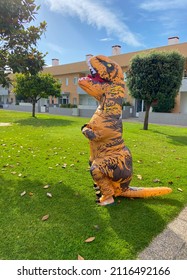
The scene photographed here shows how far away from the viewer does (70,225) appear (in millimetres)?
3197

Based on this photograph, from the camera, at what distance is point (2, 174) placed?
17.1ft

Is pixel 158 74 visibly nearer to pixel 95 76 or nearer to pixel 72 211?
pixel 95 76

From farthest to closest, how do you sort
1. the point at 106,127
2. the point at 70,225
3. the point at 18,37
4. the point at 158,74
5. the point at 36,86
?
1. the point at 36,86
2. the point at 158,74
3. the point at 18,37
4. the point at 106,127
5. the point at 70,225

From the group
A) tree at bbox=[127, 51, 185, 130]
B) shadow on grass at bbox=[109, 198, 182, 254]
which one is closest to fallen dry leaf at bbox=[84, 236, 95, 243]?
shadow on grass at bbox=[109, 198, 182, 254]

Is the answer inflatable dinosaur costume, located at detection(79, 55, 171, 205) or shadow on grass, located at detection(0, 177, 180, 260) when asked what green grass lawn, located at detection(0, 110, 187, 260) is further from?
inflatable dinosaur costume, located at detection(79, 55, 171, 205)

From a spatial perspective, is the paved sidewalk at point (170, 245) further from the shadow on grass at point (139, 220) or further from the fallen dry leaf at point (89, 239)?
the fallen dry leaf at point (89, 239)

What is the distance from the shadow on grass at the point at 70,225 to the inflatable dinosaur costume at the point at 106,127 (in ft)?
1.55

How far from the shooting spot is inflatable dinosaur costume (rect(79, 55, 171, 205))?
11.7ft

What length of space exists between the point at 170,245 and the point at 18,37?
503 cm

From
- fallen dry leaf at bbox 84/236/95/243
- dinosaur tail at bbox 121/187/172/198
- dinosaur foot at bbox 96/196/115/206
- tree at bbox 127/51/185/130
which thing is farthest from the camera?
tree at bbox 127/51/185/130

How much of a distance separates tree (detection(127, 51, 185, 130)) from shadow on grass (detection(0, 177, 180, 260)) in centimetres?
1024

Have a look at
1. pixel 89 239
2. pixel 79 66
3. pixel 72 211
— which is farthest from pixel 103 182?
pixel 79 66

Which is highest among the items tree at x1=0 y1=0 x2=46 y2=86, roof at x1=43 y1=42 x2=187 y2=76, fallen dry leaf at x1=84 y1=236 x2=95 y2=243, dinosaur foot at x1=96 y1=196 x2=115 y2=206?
roof at x1=43 y1=42 x2=187 y2=76

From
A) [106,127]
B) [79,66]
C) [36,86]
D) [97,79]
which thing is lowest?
[106,127]
